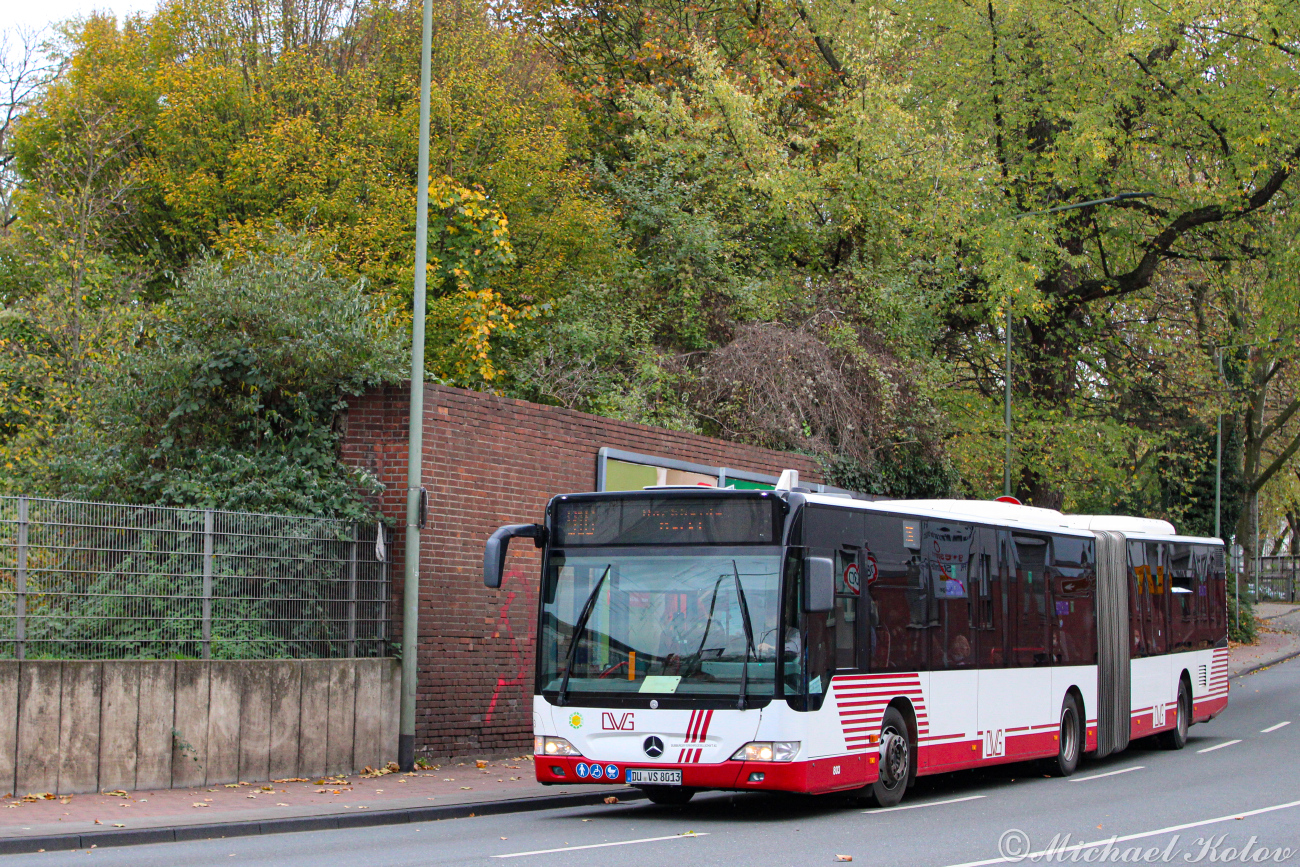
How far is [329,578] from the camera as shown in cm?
1507

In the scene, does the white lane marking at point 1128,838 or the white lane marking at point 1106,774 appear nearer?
the white lane marking at point 1128,838

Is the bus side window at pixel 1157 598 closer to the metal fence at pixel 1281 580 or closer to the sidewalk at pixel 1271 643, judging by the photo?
the sidewalk at pixel 1271 643

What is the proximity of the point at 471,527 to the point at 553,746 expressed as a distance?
5.01 m

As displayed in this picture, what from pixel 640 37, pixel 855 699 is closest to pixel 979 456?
pixel 640 37

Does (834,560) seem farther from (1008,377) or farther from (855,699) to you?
(1008,377)

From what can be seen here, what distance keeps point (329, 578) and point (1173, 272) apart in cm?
2801

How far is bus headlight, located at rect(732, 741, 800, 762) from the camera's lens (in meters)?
11.2

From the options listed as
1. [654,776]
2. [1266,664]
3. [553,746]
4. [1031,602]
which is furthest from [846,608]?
[1266,664]

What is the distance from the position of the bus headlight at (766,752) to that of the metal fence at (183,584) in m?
5.62

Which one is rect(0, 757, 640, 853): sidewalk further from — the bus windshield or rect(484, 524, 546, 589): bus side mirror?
rect(484, 524, 546, 589): bus side mirror

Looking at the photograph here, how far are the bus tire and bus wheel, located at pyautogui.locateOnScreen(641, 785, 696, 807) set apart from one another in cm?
537

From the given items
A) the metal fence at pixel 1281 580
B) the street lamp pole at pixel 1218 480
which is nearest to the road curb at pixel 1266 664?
the street lamp pole at pixel 1218 480

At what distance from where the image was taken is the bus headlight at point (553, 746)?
11.8 meters

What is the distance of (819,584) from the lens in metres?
11.3
